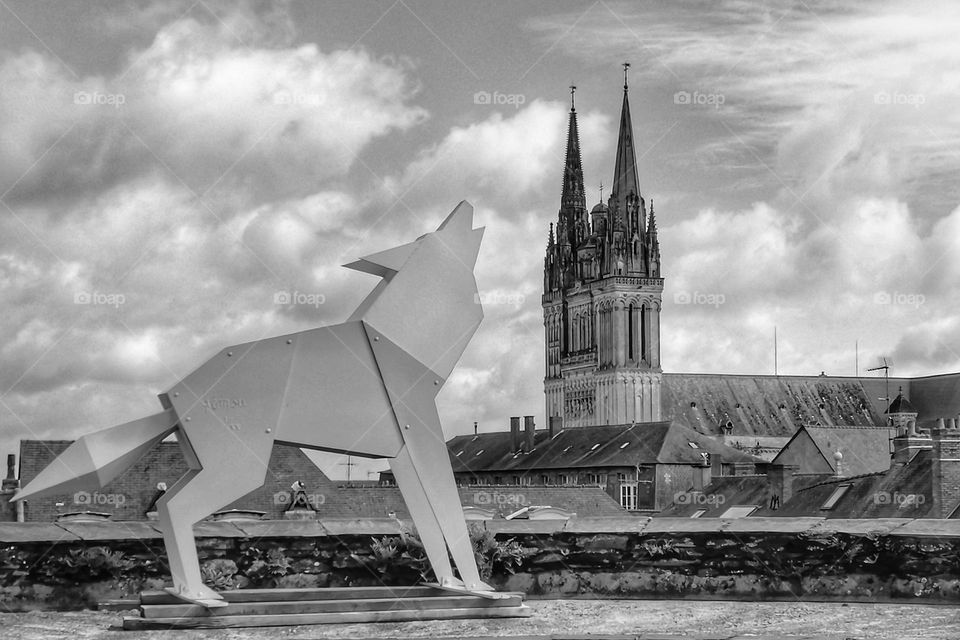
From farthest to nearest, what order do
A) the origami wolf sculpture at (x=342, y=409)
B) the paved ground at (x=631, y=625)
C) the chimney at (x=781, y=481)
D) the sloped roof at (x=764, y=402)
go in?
the sloped roof at (x=764, y=402)
the chimney at (x=781, y=481)
the origami wolf sculpture at (x=342, y=409)
the paved ground at (x=631, y=625)

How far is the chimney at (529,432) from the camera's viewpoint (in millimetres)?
125875

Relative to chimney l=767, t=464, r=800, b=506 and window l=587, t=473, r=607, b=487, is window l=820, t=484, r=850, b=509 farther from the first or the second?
window l=587, t=473, r=607, b=487

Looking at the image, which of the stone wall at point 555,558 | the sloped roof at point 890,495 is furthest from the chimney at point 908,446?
the stone wall at point 555,558

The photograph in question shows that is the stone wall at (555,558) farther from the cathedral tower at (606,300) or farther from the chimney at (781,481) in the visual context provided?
the cathedral tower at (606,300)

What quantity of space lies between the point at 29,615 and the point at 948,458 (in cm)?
3504

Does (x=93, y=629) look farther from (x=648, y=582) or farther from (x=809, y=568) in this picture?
(x=809, y=568)

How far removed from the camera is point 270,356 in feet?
47.9

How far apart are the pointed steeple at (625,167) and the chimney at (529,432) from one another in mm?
52788

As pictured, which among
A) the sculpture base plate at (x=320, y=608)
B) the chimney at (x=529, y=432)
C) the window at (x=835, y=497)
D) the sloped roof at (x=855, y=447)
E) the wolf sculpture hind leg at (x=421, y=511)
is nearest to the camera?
the sculpture base plate at (x=320, y=608)

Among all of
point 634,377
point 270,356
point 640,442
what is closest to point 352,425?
point 270,356

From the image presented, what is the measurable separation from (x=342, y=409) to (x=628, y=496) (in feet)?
308

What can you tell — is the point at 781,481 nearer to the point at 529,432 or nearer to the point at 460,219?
the point at 460,219

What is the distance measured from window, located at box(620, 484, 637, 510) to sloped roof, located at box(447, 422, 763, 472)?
1.89 meters

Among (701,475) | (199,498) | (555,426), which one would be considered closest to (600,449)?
(555,426)
